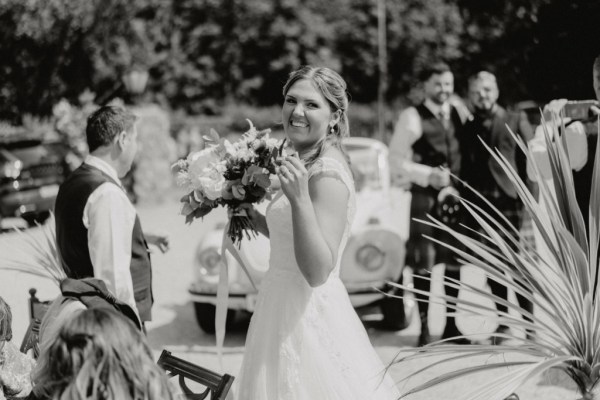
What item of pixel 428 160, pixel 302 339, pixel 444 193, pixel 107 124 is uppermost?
pixel 107 124

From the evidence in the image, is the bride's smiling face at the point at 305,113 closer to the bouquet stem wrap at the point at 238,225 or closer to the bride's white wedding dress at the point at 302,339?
the bride's white wedding dress at the point at 302,339

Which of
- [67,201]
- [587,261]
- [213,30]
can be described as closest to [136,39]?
[213,30]

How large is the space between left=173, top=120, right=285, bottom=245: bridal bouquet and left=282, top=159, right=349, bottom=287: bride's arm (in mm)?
521

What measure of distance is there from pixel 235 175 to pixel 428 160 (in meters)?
3.41

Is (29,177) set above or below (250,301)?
above

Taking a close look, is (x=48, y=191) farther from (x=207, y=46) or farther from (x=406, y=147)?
(x=207, y=46)

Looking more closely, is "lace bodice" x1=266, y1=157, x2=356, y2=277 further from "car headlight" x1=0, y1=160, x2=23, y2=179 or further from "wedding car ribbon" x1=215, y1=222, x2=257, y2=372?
"car headlight" x1=0, y1=160, x2=23, y2=179

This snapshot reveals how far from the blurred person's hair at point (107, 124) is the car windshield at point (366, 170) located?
4.17m

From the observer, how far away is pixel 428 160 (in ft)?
22.5

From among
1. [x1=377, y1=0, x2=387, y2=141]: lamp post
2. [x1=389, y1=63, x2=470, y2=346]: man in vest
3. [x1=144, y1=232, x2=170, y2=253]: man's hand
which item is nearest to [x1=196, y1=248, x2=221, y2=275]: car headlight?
[x1=389, y1=63, x2=470, y2=346]: man in vest

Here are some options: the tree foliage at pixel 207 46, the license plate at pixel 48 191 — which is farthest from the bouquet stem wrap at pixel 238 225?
the tree foliage at pixel 207 46

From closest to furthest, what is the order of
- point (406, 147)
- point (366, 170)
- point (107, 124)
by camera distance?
1. point (107, 124)
2. point (406, 147)
3. point (366, 170)

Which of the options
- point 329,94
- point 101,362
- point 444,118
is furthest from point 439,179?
point 101,362

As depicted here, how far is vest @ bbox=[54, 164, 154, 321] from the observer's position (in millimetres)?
4164
